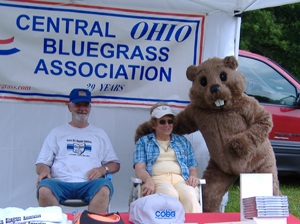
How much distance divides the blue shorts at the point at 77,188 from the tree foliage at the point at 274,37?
8959 millimetres

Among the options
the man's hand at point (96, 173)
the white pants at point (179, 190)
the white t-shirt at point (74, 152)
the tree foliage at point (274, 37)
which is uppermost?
the tree foliage at point (274, 37)

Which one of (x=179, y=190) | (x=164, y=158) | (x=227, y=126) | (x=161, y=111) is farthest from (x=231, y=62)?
(x=179, y=190)

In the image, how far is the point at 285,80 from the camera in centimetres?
500

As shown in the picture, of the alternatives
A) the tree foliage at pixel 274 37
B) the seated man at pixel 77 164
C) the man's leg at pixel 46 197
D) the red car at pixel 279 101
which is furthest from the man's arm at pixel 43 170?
the tree foliage at pixel 274 37

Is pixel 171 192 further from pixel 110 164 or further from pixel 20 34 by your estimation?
pixel 20 34

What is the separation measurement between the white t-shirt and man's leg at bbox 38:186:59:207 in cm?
25

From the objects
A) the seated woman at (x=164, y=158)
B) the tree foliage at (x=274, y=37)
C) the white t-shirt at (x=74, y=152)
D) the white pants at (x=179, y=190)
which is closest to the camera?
the white pants at (x=179, y=190)

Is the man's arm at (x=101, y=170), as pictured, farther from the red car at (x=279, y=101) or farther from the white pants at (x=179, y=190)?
the red car at (x=279, y=101)

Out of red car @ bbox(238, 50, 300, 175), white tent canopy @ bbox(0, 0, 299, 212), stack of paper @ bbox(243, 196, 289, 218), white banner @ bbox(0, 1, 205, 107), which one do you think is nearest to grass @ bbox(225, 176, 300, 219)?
red car @ bbox(238, 50, 300, 175)

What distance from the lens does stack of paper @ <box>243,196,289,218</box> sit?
6.23ft

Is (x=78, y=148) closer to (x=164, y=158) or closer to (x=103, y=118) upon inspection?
(x=103, y=118)

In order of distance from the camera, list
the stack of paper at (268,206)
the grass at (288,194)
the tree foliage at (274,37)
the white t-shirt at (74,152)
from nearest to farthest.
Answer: the stack of paper at (268,206) < the white t-shirt at (74,152) < the grass at (288,194) < the tree foliage at (274,37)

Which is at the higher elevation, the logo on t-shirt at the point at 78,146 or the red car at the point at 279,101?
the red car at the point at 279,101

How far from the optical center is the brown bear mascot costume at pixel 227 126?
10.5 feet
